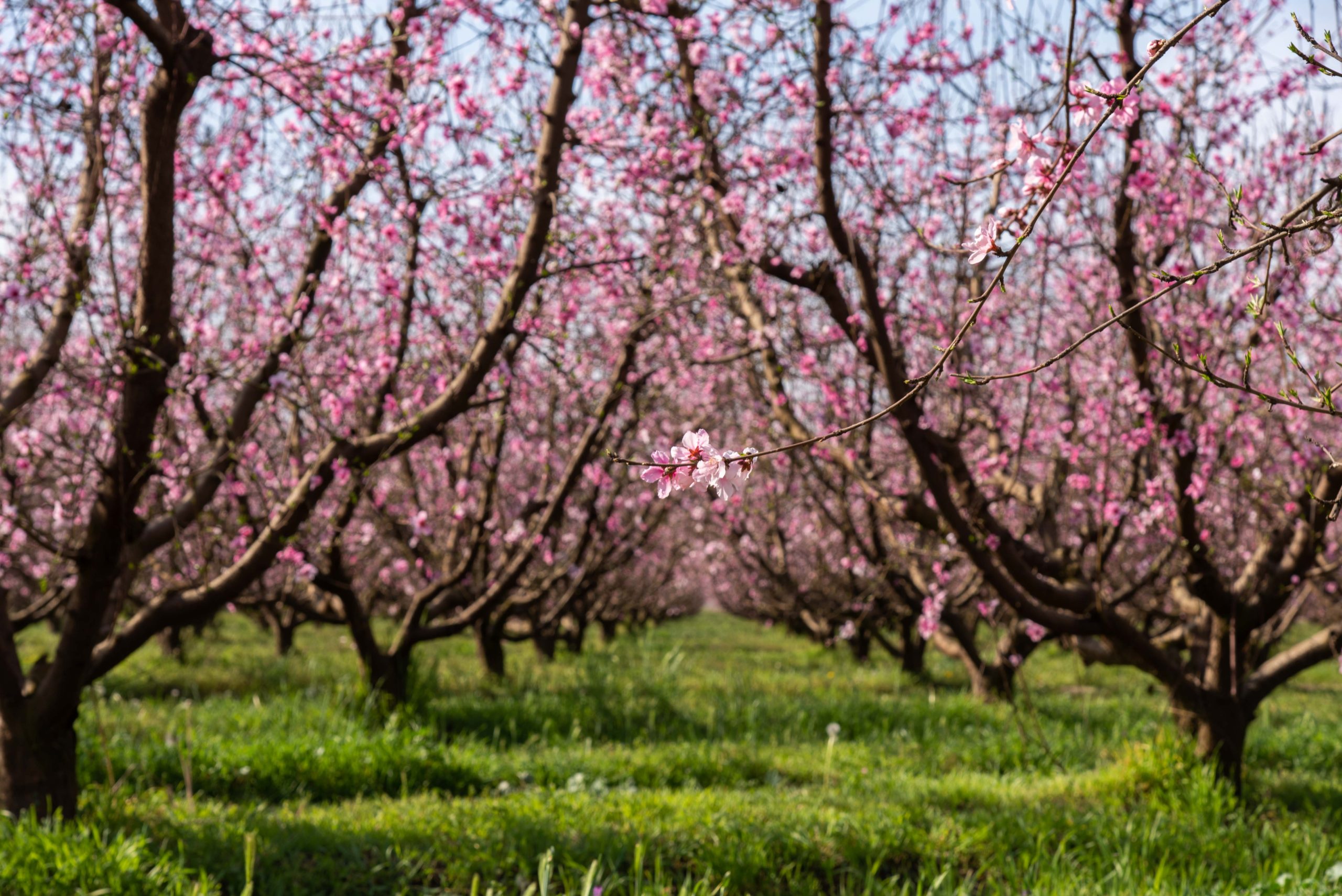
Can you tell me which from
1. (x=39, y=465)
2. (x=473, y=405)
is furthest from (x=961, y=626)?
(x=39, y=465)

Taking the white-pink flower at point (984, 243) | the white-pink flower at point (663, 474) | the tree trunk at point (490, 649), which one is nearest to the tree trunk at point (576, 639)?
the tree trunk at point (490, 649)

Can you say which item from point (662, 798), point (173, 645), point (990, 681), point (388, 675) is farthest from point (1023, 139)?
point (173, 645)

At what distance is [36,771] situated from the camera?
4422 millimetres

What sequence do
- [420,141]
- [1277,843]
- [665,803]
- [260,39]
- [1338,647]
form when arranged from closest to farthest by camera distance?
[1277,843] → [665,803] → [1338,647] → [260,39] → [420,141]

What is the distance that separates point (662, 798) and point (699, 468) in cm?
366

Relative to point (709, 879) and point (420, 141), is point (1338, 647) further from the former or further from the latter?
point (420, 141)

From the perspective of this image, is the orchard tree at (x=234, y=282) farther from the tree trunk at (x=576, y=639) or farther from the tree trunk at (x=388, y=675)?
the tree trunk at (x=576, y=639)

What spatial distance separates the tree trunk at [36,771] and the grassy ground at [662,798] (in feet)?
0.61

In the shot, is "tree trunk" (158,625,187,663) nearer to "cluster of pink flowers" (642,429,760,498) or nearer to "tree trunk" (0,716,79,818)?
"tree trunk" (0,716,79,818)

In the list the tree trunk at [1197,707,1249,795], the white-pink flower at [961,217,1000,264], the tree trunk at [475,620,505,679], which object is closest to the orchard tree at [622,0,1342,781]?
the tree trunk at [1197,707,1249,795]

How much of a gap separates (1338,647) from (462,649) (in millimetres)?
12865

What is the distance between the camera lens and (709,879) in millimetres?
4129

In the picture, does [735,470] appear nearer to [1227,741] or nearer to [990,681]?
[1227,741]

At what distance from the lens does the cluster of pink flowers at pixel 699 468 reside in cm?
201
